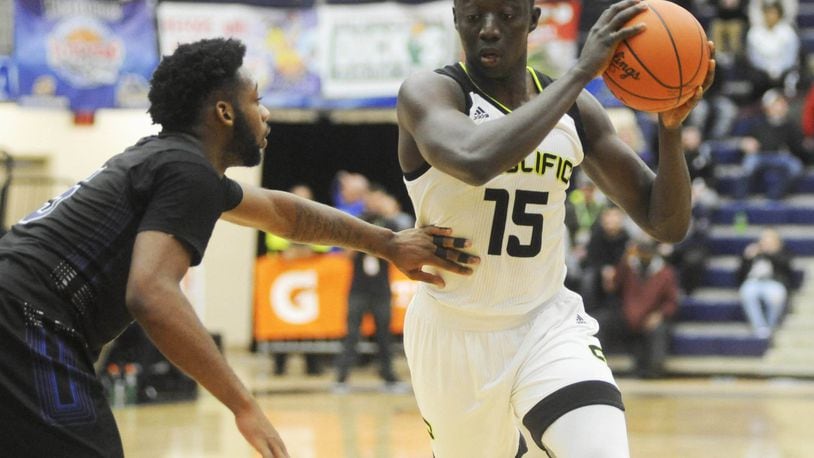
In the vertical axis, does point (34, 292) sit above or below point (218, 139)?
below

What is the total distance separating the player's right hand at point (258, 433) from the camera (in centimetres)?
352

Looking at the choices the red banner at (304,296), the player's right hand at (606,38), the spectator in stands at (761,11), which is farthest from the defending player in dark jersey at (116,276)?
the spectator in stands at (761,11)

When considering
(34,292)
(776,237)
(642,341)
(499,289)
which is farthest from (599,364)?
(776,237)

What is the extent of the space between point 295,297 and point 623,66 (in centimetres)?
Result: 1113

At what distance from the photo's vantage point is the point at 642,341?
14.8 m

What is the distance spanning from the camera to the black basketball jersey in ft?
11.6

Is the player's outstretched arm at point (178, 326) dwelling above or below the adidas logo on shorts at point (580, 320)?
above

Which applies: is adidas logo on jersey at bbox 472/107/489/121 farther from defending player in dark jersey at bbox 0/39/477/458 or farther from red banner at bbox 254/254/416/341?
red banner at bbox 254/254/416/341

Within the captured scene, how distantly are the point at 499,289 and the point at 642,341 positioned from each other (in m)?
10.6

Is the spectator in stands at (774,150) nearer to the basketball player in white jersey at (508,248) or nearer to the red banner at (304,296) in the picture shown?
the red banner at (304,296)

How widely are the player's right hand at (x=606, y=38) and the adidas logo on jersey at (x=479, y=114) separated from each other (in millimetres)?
519

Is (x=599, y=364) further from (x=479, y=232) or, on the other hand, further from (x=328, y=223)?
(x=328, y=223)

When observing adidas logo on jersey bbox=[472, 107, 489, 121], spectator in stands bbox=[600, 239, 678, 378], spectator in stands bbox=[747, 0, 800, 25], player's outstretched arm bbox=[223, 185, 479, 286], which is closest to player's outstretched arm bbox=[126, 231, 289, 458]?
player's outstretched arm bbox=[223, 185, 479, 286]

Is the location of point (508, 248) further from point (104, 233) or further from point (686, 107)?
point (104, 233)
